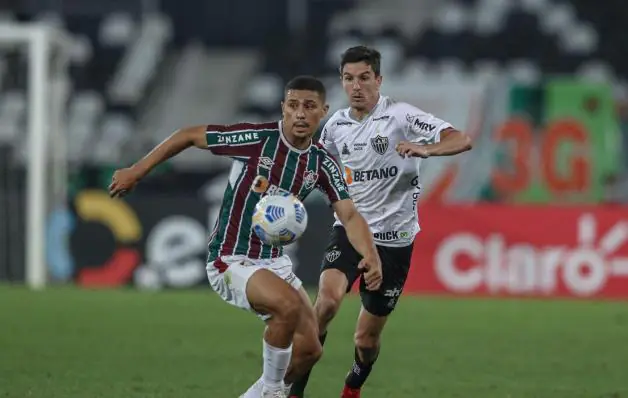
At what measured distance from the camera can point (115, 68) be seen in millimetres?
29000

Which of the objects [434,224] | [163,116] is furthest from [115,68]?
[434,224]

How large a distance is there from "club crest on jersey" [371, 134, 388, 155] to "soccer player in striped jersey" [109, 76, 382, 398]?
3.53 ft

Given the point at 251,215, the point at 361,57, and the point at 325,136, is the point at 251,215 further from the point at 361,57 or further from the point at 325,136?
the point at 325,136

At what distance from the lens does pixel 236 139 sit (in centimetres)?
773

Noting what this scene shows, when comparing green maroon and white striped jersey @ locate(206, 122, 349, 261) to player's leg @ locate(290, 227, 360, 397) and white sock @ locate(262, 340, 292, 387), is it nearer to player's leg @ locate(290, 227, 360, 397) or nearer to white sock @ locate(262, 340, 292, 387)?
white sock @ locate(262, 340, 292, 387)

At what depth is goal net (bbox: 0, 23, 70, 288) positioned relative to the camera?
65.1 ft

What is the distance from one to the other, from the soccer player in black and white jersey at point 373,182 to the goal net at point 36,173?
1120cm

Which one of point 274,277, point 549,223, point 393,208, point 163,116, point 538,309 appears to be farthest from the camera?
point 163,116

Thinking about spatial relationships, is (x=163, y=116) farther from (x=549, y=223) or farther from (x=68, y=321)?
(x=68, y=321)

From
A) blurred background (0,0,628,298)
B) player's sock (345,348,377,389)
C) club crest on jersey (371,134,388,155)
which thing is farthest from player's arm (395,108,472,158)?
blurred background (0,0,628,298)

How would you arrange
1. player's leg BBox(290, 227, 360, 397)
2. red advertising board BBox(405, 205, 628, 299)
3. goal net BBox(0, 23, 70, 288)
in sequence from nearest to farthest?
player's leg BBox(290, 227, 360, 397)
red advertising board BBox(405, 205, 628, 299)
goal net BBox(0, 23, 70, 288)

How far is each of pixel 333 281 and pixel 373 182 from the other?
2.72 feet

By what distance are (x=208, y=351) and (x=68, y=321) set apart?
316cm

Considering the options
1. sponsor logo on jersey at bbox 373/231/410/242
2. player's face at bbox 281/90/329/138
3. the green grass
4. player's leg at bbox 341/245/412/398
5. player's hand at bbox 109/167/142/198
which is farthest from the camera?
the green grass
